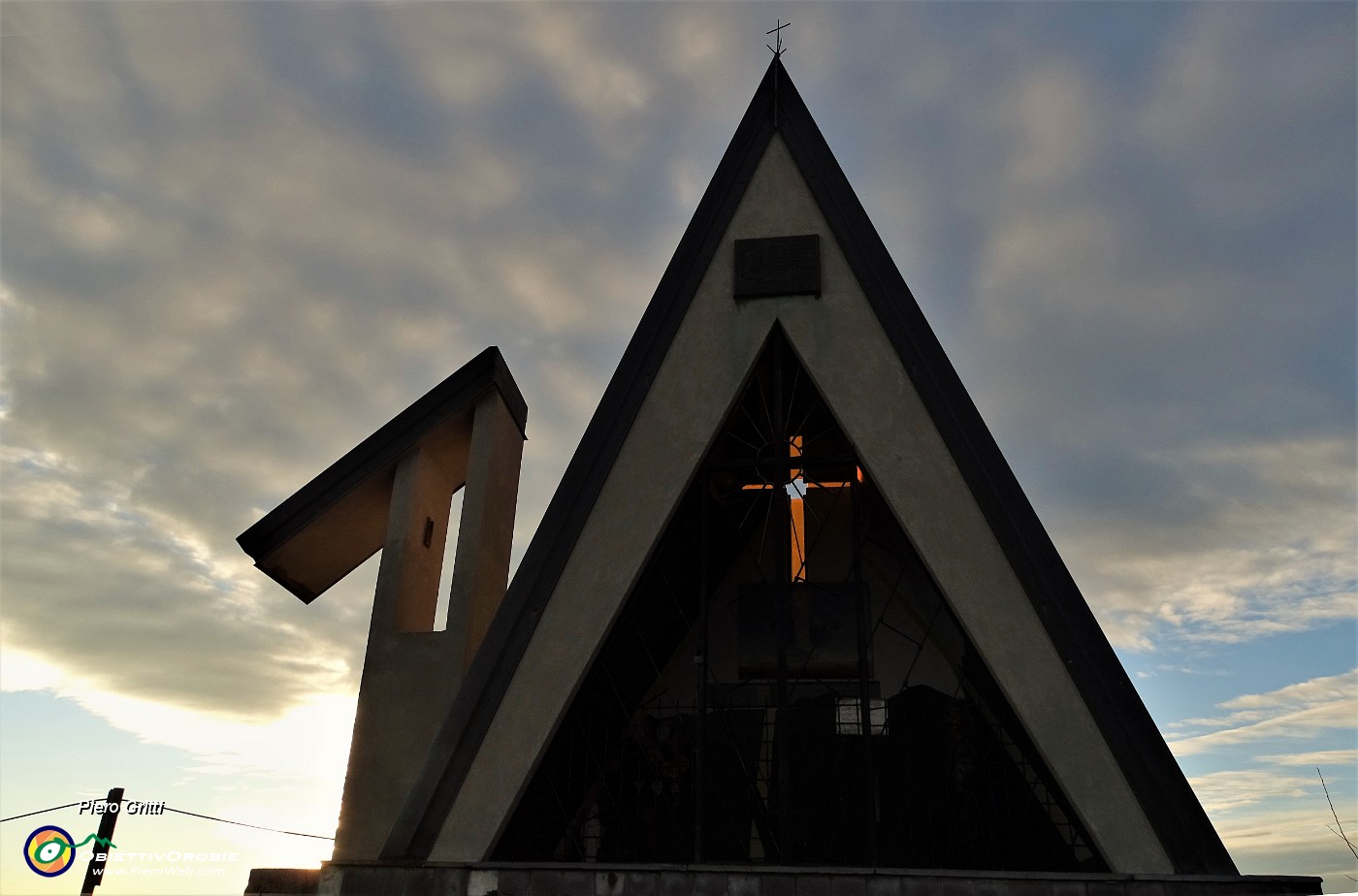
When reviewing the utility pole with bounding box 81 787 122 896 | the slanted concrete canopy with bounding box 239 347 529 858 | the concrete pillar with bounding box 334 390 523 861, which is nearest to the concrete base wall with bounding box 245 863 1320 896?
the concrete pillar with bounding box 334 390 523 861

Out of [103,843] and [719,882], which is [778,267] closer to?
[719,882]

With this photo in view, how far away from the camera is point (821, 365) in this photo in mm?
12125

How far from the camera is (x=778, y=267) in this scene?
1279 cm

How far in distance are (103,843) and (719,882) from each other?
407 inches

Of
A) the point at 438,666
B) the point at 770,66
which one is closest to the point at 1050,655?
the point at 438,666

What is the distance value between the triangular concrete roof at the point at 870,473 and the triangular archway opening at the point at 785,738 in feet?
1.04

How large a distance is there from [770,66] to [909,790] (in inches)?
414

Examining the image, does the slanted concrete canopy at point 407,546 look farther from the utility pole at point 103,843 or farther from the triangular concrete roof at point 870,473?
the utility pole at point 103,843

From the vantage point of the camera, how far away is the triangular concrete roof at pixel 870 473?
988 centimetres

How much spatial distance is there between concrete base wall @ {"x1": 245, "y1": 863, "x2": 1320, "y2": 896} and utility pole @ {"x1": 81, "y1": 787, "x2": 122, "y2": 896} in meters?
4.71

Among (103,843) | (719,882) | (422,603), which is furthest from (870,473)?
(103,843)

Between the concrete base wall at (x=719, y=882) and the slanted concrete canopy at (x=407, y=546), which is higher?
the slanted concrete canopy at (x=407, y=546)

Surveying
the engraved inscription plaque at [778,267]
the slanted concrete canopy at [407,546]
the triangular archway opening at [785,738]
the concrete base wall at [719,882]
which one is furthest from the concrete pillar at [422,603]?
the engraved inscription plaque at [778,267]

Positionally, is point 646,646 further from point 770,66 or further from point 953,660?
point 770,66
